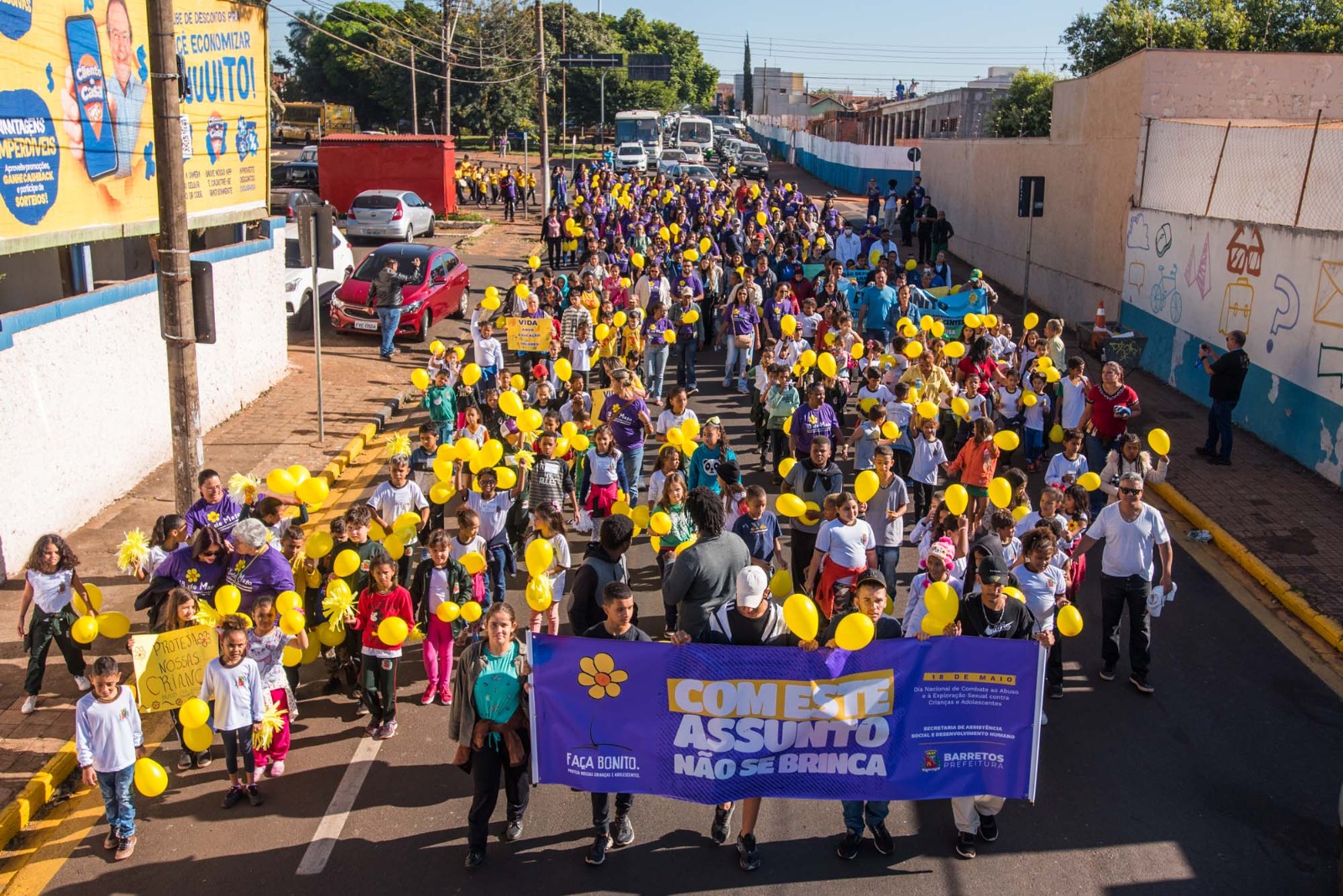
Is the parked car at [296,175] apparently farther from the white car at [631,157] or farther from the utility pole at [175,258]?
the utility pole at [175,258]

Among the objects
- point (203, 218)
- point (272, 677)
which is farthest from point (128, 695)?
point (203, 218)

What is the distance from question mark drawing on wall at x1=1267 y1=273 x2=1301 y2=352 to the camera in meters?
13.8

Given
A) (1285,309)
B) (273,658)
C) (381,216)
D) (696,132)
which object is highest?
(696,132)

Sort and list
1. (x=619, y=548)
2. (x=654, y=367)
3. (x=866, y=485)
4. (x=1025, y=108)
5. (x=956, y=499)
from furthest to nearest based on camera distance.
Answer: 1. (x=1025, y=108)
2. (x=654, y=367)
3. (x=866, y=485)
4. (x=956, y=499)
5. (x=619, y=548)

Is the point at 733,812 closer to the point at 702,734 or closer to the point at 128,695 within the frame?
the point at 702,734

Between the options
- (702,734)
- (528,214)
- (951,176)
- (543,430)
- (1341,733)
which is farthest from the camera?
(528,214)

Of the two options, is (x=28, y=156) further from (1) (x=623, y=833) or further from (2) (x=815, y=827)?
(2) (x=815, y=827)

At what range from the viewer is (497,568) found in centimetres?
883

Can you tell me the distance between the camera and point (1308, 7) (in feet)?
135

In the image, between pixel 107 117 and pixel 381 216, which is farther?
pixel 381 216

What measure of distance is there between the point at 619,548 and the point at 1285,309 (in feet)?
35.1

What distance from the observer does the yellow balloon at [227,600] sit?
7133 millimetres

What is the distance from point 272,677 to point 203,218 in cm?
946

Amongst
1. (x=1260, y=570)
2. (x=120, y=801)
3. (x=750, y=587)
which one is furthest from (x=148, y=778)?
(x=1260, y=570)
